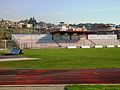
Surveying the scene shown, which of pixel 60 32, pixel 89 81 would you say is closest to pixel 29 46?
pixel 60 32

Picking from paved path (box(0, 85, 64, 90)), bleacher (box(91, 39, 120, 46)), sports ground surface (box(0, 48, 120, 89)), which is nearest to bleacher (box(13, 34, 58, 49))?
bleacher (box(91, 39, 120, 46))

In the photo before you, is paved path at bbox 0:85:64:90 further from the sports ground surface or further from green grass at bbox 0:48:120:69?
green grass at bbox 0:48:120:69

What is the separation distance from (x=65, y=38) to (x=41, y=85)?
273 feet

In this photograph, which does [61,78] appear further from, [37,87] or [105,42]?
[105,42]

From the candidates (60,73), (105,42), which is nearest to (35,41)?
(105,42)

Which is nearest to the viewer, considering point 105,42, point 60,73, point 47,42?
point 60,73

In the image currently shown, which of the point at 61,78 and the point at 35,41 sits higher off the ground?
the point at 35,41

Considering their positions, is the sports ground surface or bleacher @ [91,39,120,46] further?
bleacher @ [91,39,120,46]

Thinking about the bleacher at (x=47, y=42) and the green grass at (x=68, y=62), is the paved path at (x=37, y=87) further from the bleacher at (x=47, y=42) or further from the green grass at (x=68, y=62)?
the bleacher at (x=47, y=42)

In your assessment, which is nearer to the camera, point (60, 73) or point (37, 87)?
point (37, 87)

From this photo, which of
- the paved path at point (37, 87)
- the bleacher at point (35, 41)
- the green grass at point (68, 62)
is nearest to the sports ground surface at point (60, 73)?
the green grass at point (68, 62)

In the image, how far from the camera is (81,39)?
97.4 metres

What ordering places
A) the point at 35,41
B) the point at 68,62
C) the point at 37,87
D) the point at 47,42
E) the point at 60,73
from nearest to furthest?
1. the point at 37,87
2. the point at 60,73
3. the point at 68,62
4. the point at 35,41
5. the point at 47,42

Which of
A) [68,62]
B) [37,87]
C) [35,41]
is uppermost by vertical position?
[35,41]
